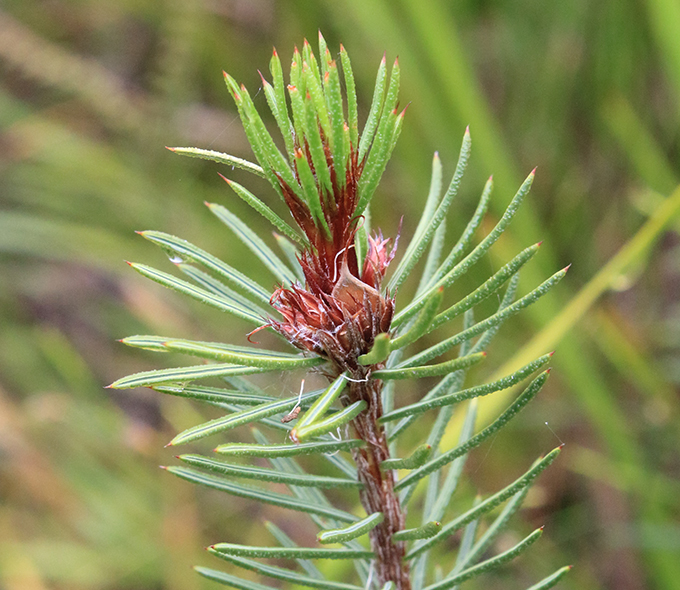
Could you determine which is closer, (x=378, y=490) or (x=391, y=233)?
(x=378, y=490)

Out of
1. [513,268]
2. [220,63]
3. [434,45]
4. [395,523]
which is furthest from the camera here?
[220,63]

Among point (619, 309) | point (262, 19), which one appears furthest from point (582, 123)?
point (262, 19)

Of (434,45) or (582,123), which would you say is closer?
(434,45)

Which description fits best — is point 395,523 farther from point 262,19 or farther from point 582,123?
point 262,19

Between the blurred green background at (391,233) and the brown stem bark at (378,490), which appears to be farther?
the blurred green background at (391,233)

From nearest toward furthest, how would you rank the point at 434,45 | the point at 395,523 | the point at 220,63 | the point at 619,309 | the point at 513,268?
the point at 513,268 → the point at 395,523 → the point at 434,45 → the point at 619,309 → the point at 220,63

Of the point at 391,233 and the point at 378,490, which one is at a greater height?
the point at 391,233
